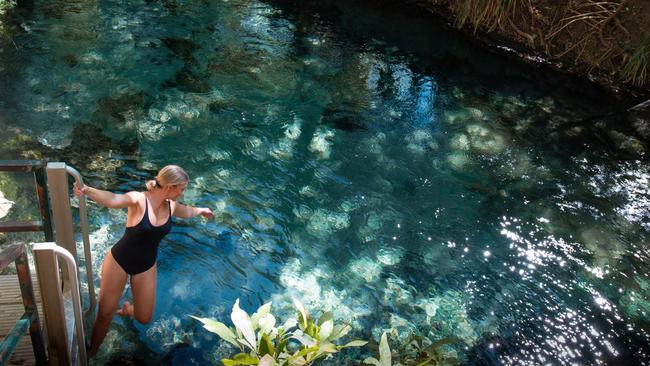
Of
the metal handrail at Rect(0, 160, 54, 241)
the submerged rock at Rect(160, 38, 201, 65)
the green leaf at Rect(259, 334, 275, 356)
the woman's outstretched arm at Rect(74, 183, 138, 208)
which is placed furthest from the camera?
the submerged rock at Rect(160, 38, 201, 65)

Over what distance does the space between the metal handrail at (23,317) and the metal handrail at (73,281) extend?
0.09 metres

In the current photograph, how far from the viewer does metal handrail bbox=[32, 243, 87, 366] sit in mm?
2496

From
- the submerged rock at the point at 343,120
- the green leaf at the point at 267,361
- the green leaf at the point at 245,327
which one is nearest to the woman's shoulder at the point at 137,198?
the green leaf at the point at 245,327

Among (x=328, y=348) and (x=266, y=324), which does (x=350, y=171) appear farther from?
(x=328, y=348)

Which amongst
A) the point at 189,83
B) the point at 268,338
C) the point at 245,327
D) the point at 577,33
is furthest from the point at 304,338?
the point at 577,33

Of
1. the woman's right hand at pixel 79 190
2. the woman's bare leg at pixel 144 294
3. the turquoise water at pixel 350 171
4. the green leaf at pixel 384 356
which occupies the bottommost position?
the turquoise water at pixel 350 171

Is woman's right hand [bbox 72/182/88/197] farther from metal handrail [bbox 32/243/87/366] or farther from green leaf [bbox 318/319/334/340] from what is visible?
green leaf [bbox 318/319/334/340]

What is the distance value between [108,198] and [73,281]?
2.73ft

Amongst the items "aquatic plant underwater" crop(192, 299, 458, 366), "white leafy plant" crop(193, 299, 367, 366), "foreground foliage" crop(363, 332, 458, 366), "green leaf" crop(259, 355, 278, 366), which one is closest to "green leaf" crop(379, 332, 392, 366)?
"aquatic plant underwater" crop(192, 299, 458, 366)

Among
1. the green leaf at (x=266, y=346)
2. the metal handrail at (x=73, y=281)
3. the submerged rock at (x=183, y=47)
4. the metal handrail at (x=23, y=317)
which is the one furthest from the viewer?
the submerged rock at (x=183, y=47)

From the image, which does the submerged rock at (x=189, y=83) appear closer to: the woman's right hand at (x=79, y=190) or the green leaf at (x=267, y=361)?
the woman's right hand at (x=79, y=190)

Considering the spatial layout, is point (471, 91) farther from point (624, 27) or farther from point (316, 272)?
point (316, 272)

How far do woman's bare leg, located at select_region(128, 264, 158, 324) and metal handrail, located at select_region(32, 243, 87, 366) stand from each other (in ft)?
2.37

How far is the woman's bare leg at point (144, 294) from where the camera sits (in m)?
3.88
